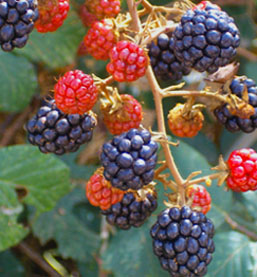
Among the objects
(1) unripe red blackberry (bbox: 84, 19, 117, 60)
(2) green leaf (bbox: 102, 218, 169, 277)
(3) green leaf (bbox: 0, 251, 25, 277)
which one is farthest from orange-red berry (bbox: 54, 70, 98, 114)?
(3) green leaf (bbox: 0, 251, 25, 277)

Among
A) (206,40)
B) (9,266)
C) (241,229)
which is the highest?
(206,40)

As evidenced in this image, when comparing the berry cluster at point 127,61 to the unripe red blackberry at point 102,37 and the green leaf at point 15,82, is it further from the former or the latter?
the green leaf at point 15,82

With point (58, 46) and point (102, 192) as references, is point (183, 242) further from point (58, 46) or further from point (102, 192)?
point (58, 46)

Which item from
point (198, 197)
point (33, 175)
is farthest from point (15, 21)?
point (33, 175)

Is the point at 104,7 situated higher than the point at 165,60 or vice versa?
the point at 104,7

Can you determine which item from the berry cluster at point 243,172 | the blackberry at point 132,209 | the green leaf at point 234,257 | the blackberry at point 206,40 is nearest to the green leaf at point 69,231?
the green leaf at point 234,257

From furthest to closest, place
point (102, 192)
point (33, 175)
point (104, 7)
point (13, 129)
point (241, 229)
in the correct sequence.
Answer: point (13, 129)
point (241, 229)
point (33, 175)
point (104, 7)
point (102, 192)

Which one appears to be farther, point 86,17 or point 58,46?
point 58,46

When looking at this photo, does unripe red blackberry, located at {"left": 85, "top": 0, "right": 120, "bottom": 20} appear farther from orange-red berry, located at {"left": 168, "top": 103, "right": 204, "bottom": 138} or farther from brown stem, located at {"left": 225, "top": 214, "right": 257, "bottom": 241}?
brown stem, located at {"left": 225, "top": 214, "right": 257, "bottom": 241}
